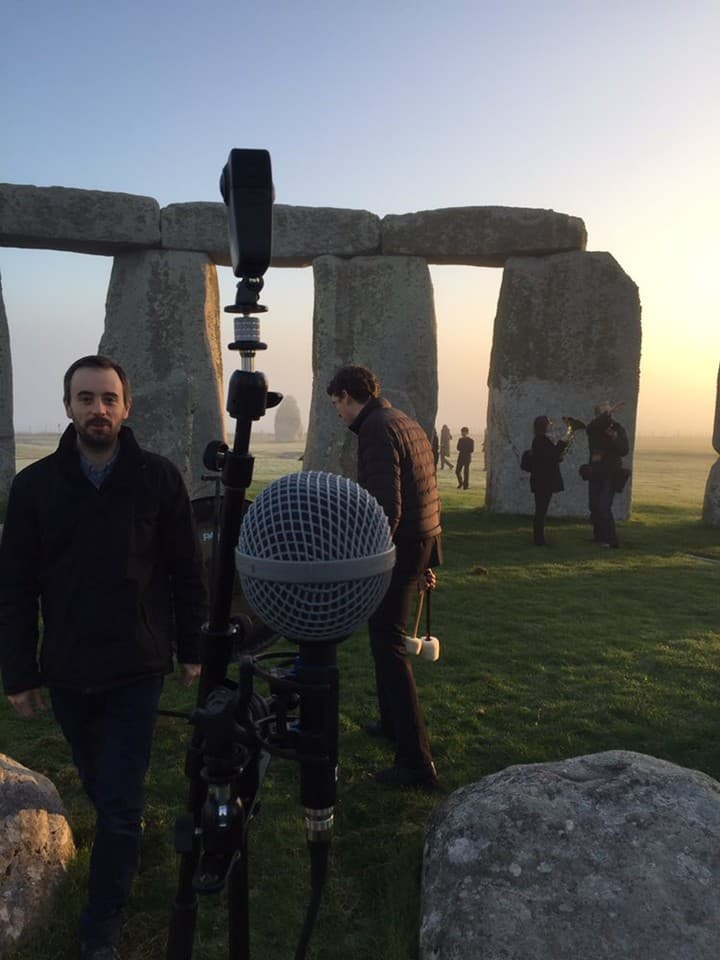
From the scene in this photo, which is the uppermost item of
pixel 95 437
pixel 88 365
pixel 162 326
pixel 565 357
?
pixel 162 326

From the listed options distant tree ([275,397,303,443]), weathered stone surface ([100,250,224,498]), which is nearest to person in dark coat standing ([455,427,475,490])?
weathered stone surface ([100,250,224,498])

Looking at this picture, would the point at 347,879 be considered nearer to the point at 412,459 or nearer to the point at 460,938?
the point at 460,938

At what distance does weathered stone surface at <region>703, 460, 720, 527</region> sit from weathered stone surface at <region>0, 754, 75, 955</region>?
10928 mm

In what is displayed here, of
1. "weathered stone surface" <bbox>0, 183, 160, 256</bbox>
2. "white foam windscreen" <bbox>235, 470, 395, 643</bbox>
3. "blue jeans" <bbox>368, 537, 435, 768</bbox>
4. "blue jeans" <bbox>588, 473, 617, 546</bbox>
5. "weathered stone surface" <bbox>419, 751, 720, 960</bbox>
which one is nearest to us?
"white foam windscreen" <bbox>235, 470, 395, 643</bbox>

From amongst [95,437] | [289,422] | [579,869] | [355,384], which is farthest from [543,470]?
[289,422]

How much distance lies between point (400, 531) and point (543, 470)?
6.42 meters

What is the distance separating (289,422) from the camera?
3654 inches

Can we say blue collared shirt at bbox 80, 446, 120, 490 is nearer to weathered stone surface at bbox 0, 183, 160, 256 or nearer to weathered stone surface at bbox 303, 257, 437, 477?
weathered stone surface at bbox 303, 257, 437, 477

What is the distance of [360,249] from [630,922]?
36.2 ft

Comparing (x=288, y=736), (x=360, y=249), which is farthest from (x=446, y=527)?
(x=288, y=736)

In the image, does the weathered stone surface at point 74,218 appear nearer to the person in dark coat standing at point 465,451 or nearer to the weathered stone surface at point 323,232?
the weathered stone surface at point 323,232

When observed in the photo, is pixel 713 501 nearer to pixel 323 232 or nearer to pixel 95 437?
pixel 323 232

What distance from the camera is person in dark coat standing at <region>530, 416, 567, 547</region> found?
9.54 m

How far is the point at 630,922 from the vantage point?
6.92ft
